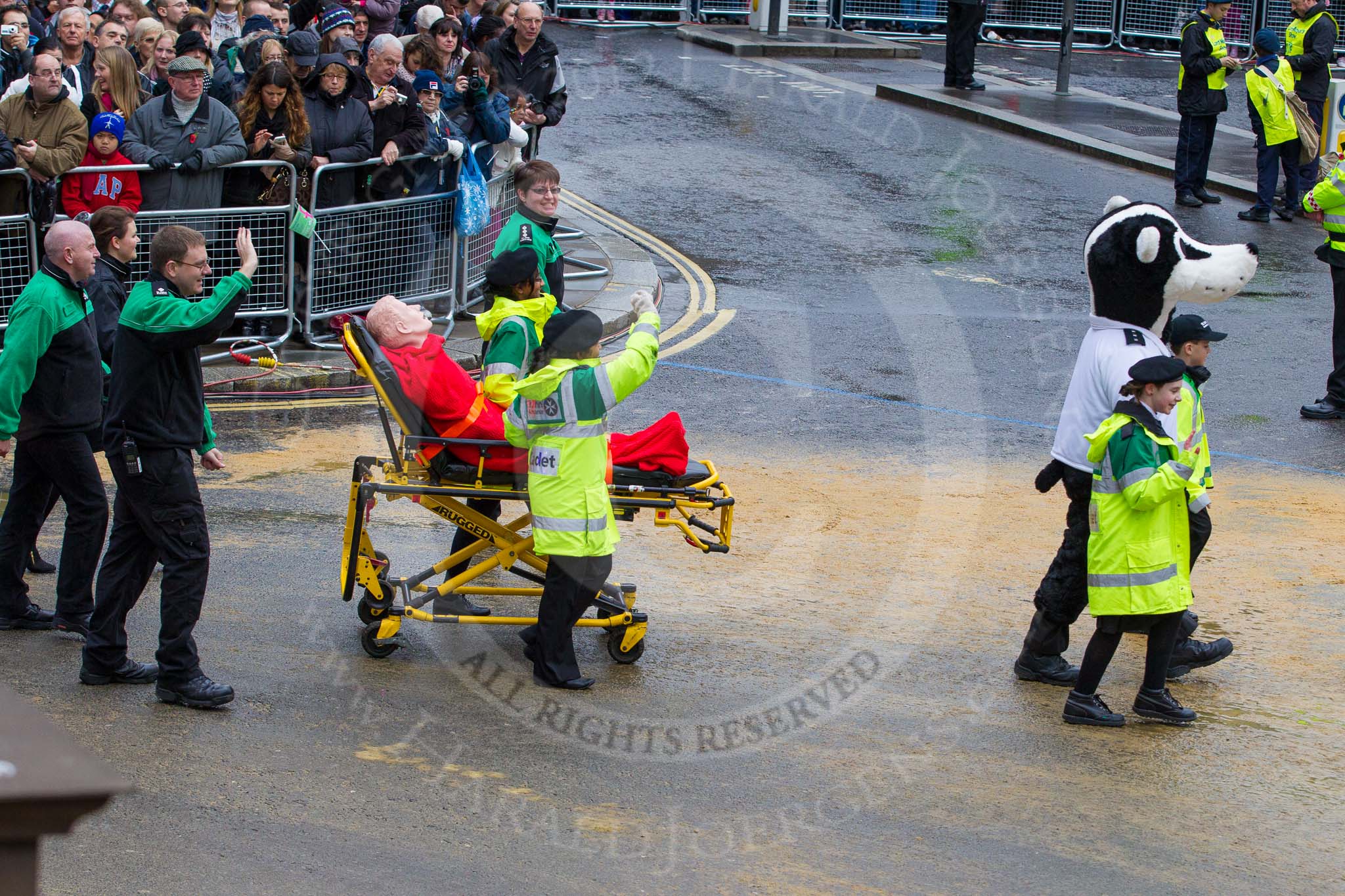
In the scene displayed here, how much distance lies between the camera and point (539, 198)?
770cm

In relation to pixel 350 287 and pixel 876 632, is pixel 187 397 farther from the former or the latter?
pixel 350 287

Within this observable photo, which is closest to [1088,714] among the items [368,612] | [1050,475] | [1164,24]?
[1050,475]

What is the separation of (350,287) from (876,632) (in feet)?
19.5

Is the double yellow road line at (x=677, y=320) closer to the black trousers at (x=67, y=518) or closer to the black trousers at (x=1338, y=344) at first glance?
the black trousers at (x=67, y=518)

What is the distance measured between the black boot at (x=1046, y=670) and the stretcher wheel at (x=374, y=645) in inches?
107

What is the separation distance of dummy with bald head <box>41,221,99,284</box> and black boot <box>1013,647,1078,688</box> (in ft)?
14.1

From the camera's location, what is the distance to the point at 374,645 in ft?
22.1

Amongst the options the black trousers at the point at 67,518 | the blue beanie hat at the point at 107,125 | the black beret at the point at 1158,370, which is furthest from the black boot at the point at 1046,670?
the blue beanie hat at the point at 107,125

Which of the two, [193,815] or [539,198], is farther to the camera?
[539,198]

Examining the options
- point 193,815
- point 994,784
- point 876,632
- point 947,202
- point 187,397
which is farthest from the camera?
point 947,202

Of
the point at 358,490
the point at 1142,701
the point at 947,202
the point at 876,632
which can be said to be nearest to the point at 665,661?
the point at 876,632

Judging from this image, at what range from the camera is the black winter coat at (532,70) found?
1416 cm

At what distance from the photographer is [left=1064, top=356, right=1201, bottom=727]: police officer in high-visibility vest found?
618 cm

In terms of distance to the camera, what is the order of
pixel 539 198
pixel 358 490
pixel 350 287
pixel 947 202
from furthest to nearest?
pixel 947 202, pixel 350 287, pixel 539 198, pixel 358 490
